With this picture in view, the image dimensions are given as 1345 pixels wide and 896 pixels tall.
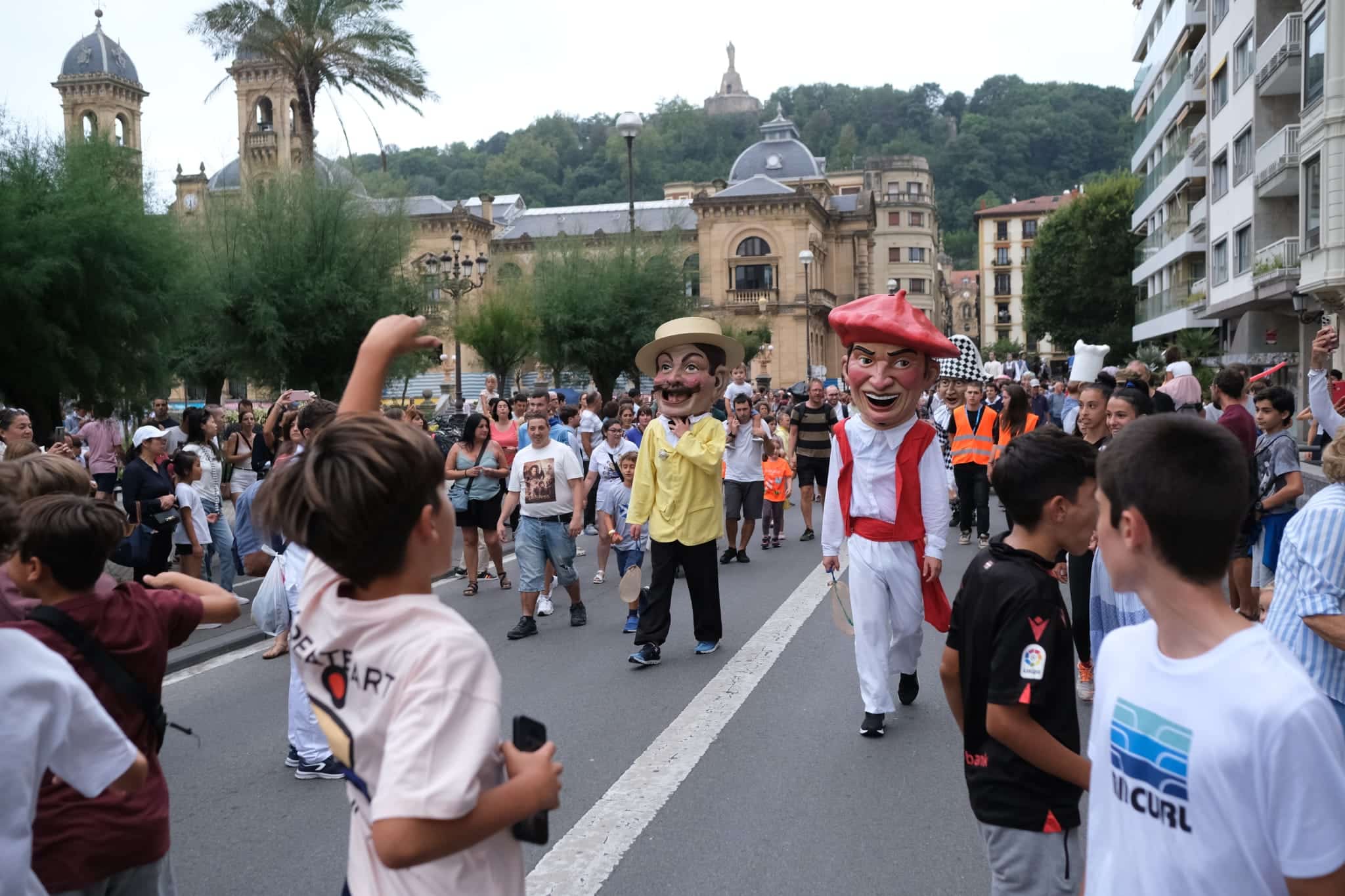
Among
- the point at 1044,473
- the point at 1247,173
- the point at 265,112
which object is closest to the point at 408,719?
the point at 1044,473

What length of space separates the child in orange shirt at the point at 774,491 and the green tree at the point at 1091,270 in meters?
53.8

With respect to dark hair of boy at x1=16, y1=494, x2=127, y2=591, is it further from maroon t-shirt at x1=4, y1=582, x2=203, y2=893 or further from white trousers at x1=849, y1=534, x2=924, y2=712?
white trousers at x1=849, y1=534, x2=924, y2=712

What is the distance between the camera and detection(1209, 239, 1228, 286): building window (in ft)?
119

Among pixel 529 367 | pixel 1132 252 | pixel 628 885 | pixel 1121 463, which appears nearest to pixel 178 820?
pixel 628 885

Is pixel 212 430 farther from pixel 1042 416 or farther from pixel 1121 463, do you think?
pixel 1042 416

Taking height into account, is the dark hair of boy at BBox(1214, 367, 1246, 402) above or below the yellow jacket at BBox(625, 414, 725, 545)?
above

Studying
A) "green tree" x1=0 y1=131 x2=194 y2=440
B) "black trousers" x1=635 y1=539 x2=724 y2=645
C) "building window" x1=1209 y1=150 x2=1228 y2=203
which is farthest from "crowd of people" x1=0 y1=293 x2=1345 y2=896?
"building window" x1=1209 y1=150 x2=1228 y2=203

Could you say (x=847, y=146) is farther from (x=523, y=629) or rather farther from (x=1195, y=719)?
(x=1195, y=719)

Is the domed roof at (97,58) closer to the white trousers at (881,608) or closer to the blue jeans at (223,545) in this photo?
the blue jeans at (223,545)

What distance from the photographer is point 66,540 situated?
312 cm

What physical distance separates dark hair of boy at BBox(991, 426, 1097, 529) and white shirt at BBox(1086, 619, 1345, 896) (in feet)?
3.43

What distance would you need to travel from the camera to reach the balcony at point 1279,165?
94.1 ft

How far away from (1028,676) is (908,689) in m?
4.18

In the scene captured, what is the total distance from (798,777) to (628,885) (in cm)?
149
